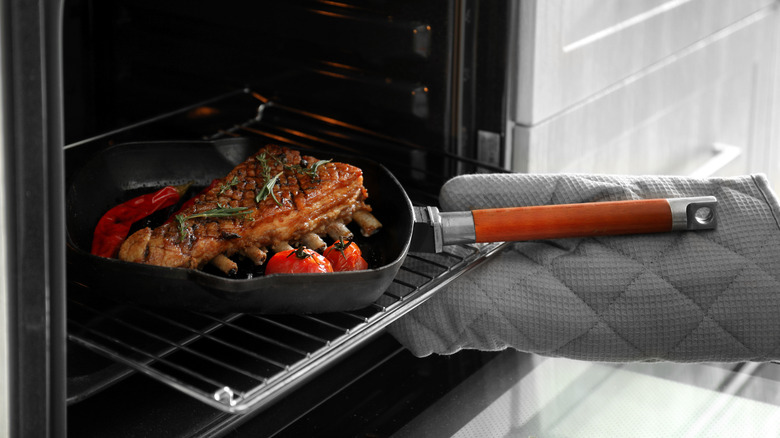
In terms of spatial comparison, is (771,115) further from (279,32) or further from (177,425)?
(177,425)

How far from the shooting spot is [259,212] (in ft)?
3.51

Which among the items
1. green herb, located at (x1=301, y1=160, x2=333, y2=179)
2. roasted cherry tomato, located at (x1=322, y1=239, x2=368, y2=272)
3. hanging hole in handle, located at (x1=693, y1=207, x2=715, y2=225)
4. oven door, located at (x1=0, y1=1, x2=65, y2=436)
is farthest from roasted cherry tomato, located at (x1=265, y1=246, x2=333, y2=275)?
hanging hole in handle, located at (x1=693, y1=207, x2=715, y2=225)

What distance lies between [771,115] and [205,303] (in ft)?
5.58

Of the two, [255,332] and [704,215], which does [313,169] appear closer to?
[255,332]

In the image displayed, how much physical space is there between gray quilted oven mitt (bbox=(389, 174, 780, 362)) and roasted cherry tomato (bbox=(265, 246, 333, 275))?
0.62 feet

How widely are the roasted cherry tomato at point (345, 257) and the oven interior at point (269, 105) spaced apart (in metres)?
0.06

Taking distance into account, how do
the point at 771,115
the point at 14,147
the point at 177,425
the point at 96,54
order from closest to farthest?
the point at 14,147, the point at 177,425, the point at 96,54, the point at 771,115

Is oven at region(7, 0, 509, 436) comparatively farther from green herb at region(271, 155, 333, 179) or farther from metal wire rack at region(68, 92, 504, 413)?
green herb at region(271, 155, 333, 179)

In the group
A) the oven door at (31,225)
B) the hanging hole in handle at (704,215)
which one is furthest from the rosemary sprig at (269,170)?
the hanging hole in handle at (704,215)

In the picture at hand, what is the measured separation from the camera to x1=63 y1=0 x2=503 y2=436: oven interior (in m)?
1.13

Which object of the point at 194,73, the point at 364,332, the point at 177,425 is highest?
the point at 194,73

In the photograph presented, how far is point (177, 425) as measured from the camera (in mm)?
1075

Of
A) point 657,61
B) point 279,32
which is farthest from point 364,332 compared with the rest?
point 657,61

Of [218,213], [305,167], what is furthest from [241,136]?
[218,213]
